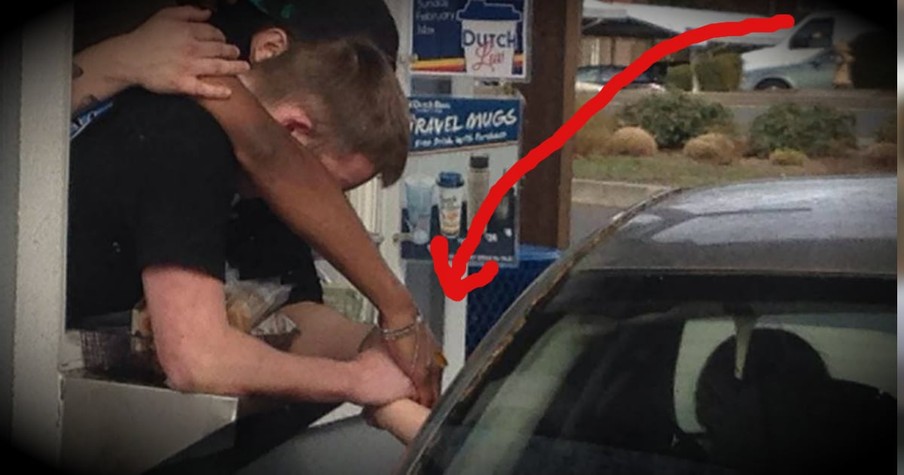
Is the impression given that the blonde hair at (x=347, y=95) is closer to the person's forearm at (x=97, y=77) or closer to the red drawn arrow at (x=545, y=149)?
the red drawn arrow at (x=545, y=149)

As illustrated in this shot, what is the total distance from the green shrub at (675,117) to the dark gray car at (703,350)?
0.18 metres

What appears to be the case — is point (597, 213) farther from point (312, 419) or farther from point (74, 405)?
point (74, 405)

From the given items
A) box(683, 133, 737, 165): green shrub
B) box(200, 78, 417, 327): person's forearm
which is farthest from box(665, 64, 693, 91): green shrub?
box(200, 78, 417, 327): person's forearm

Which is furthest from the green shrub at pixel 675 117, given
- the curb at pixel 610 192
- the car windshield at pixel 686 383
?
the car windshield at pixel 686 383

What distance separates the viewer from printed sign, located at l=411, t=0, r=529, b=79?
3.93 m

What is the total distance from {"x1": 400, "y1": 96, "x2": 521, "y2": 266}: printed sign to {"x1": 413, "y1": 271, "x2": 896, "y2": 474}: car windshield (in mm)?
508

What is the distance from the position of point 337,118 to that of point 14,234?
0.86 metres

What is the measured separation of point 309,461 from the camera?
4.01m

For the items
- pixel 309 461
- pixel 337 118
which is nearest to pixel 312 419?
pixel 309 461

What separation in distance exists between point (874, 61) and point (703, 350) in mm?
756

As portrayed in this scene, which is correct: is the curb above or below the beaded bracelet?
above

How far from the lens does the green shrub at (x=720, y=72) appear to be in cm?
360

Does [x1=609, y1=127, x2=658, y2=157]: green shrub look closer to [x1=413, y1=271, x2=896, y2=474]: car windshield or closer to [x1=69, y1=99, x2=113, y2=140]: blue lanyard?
[x1=413, y1=271, x2=896, y2=474]: car windshield

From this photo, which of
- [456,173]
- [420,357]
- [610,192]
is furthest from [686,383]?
[456,173]
